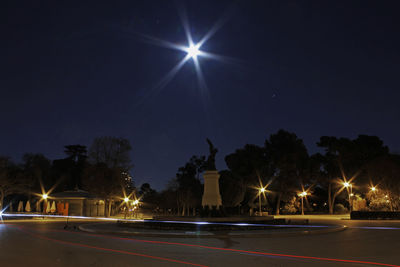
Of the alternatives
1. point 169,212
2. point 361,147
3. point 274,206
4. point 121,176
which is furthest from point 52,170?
point 361,147

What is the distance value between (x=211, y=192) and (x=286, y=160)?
108 ft

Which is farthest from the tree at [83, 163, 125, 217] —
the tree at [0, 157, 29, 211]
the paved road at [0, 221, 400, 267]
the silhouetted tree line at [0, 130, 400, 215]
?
the paved road at [0, 221, 400, 267]

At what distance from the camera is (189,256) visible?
428 inches

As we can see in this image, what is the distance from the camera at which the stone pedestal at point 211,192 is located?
25.0 meters

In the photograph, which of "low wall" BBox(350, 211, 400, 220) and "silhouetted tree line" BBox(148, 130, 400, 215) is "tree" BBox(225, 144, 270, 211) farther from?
"low wall" BBox(350, 211, 400, 220)

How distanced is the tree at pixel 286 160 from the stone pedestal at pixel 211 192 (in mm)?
32066

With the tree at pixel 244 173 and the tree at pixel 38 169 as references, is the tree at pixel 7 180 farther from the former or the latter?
the tree at pixel 244 173

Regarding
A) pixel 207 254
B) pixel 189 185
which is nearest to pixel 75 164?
pixel 189 185

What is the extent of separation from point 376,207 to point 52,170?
62746 millimetres

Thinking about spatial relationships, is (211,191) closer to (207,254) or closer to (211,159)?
(211,159)

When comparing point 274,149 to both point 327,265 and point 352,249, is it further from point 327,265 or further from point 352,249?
point 327,265

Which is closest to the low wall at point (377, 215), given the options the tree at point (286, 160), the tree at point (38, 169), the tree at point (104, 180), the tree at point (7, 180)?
the tree at point (286, 160)

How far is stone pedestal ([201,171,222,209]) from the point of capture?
25031 millimetres

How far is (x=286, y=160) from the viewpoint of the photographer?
55406 millimetres
